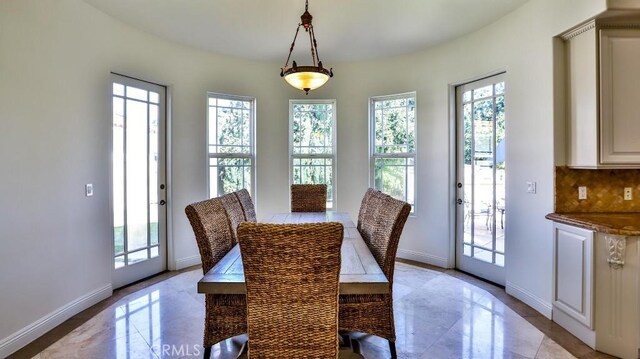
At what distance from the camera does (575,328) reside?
243 cm

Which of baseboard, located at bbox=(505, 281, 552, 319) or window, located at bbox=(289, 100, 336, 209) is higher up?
window, located at bbox=(289, 100, 336, 209)

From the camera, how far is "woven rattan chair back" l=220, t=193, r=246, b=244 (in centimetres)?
247

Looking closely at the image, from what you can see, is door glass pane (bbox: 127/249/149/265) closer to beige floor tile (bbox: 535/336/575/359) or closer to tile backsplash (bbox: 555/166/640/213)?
beige floor tile (bbox: 535/336/575/359)

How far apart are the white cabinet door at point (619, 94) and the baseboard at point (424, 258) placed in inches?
81.6

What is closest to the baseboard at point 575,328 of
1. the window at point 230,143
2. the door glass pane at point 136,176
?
the window at point 230,143

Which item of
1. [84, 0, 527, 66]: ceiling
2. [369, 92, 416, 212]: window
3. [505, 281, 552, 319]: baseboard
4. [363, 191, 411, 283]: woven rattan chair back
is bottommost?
[505, 281, 552, 319]: baseboard

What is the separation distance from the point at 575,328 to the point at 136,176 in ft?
14.0

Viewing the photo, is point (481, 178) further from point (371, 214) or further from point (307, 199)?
point (307, 199)

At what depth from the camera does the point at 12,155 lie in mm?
2301

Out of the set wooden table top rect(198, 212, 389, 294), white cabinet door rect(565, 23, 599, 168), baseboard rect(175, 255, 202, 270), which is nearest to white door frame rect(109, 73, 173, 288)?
baseboard rect(175, 255, 202, 270)

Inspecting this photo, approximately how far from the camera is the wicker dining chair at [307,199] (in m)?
3.84

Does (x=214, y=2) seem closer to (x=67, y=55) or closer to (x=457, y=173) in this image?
(x=67, y=55)

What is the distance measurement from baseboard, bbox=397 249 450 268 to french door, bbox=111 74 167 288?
3088 mm

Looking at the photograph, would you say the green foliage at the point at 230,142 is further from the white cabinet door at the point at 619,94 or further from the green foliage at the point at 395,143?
the white cabinet door at the point at 619,94
